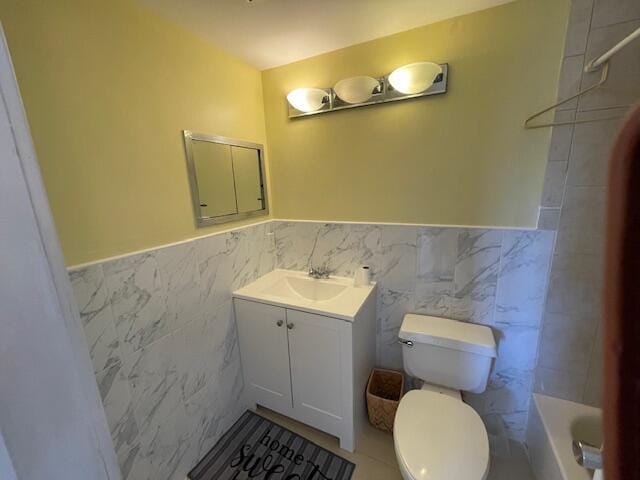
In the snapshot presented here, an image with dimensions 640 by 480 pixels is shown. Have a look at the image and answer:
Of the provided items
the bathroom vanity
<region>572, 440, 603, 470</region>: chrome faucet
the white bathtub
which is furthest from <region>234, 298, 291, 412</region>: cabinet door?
the white bathtub

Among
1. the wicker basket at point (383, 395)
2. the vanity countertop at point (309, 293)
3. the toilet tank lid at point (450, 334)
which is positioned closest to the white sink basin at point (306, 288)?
the vanity countertop at point (309, 293)

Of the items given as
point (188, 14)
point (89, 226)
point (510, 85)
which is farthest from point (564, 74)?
point (89, 226)

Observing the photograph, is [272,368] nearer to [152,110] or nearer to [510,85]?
[152,110]

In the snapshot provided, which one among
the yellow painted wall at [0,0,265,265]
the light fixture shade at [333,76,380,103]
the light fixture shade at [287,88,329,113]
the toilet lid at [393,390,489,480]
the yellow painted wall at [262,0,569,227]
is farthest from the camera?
the light fixture shade at [287,88,329,113]

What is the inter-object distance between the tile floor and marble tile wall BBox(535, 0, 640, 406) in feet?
1.41

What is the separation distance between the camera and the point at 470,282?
1.44 m

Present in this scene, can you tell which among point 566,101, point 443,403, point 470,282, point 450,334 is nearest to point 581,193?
point 566,101

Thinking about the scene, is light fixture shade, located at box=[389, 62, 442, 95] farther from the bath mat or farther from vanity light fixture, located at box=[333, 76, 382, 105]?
the bath mat

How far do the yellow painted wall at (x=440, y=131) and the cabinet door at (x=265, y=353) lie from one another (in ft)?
2.43

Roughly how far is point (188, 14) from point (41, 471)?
5.28 feet

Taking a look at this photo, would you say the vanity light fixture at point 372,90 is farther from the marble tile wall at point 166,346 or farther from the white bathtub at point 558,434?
the white bathtub at point 558,434

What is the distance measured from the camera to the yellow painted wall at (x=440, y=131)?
1.20 metres

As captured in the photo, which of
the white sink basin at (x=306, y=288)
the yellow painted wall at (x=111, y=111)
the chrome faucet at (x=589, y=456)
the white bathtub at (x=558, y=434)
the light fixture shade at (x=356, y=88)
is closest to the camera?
the chrome faucet at (x=589, y=456)

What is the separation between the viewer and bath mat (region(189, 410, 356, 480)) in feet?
4.44
